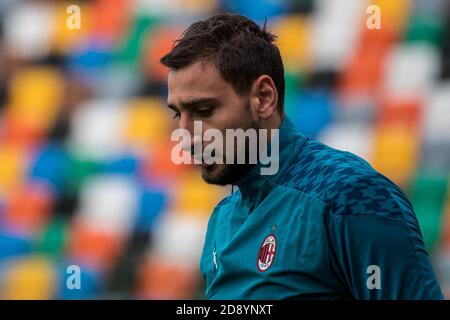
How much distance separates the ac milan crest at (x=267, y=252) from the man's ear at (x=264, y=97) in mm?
185

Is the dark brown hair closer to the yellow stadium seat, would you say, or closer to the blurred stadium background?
the blurred stadium background

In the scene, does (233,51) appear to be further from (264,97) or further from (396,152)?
(396,152)

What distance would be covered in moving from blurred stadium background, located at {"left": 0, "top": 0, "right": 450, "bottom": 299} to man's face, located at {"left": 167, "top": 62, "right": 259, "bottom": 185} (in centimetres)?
166

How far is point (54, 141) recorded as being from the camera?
402 cm

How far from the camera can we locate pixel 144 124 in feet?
12.4

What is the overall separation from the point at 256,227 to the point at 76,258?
2584mm

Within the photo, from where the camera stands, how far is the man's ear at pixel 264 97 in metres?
1.19

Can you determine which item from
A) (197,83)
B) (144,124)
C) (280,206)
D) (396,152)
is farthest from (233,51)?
(144,124)

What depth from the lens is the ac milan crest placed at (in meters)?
Answer: 1.08

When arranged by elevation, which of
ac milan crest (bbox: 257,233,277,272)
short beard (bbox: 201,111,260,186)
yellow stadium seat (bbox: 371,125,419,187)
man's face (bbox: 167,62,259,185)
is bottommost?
yellow stadium seat (bbox: 371,125,419,187)

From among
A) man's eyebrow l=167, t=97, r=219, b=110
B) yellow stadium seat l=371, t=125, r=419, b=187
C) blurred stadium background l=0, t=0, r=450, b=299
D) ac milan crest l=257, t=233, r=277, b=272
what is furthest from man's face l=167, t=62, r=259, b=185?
yellow stadium seat l=371, t=125, r=419, b=187

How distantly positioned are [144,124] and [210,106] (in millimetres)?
2649

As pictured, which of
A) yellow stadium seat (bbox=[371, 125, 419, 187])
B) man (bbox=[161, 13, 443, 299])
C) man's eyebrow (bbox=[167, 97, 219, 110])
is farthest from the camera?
yellow stadium seat (bbox=[371, 125, 419, 187])

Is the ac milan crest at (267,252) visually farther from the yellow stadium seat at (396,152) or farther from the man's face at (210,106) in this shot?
the yellow stadium seat at (396,152)
